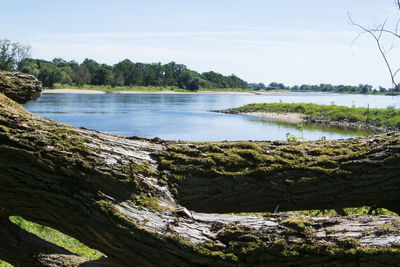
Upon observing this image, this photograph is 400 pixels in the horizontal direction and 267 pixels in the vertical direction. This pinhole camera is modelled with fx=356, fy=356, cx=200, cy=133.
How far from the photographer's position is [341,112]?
44.2m

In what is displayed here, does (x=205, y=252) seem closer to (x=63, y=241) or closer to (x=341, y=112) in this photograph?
(x=63, y=241)

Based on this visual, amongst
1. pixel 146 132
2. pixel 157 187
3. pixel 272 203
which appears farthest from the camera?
pixel 146 132

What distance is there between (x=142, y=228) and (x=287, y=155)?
4.91 ft

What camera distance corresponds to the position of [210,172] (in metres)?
3.16

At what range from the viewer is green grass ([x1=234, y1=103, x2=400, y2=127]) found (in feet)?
121

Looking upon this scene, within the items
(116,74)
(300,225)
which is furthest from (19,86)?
(116,74)

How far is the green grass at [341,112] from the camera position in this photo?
121 feet

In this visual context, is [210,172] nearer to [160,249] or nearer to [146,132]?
[160,249]

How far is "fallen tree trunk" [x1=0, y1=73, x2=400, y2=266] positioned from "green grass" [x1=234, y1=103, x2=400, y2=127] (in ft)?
87.0

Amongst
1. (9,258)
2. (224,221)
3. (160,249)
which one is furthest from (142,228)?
(9,258)

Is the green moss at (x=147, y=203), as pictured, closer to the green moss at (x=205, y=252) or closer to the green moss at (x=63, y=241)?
the green moss at (x=205, y=252)

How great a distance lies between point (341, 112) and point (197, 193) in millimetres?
44842

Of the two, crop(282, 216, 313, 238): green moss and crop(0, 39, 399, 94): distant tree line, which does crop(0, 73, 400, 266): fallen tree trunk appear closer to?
crop(282, 216, 313, 238): green moss

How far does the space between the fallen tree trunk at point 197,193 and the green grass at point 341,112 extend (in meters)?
26.5
